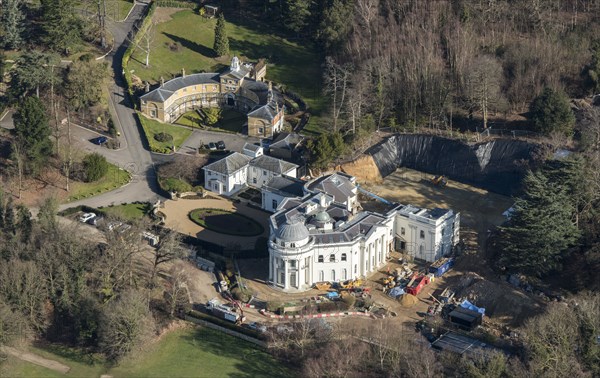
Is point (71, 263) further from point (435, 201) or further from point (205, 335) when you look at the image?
point (435, 201)

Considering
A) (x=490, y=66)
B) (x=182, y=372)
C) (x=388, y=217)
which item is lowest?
(x=182, y=372)

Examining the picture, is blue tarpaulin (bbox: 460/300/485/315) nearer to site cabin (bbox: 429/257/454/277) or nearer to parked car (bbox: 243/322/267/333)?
site cabin (bbox: 429/257/454/277)

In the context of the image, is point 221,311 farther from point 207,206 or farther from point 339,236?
point 207,206

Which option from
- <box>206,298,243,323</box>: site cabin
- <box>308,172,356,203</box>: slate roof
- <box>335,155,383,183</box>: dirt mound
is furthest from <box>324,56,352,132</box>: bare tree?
<box>206,298,243,323</box>: site cabin

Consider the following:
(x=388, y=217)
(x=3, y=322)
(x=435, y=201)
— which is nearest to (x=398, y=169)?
(x=435, y=201)

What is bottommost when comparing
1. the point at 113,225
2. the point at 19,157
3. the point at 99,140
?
the point at 113,225

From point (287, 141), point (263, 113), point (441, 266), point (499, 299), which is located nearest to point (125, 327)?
point (441, 266)
